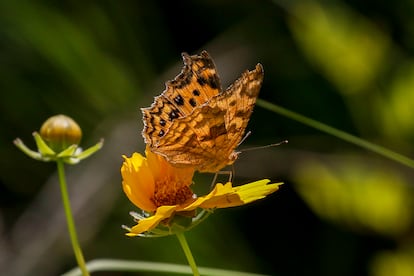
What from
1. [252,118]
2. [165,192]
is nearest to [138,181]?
[165,192]

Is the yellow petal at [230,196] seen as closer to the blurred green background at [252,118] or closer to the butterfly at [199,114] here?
the butterfly at [199,114]

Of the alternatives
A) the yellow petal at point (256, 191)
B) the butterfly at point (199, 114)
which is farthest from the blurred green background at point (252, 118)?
the yellow petal at point (256, 191)

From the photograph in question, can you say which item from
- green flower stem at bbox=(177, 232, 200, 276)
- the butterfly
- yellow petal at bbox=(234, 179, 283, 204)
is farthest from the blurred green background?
green flower stem at bbox=(177, 232, 200, 276)

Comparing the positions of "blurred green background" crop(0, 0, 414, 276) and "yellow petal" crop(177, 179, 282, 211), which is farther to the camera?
"blurred green background" crop(0, 0, 414, 276)

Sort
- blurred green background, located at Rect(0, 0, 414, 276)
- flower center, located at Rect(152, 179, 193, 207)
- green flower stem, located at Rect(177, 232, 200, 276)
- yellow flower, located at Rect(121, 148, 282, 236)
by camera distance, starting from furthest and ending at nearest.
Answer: blurred green background, located at Rect(0, 0, 414, 276)
flower center, located at Rect(152, 179, 193, 207)
yellow flower, located at Rect(121, 148, 282, 236)
green flower stem, located at Rect(177, 232, 200, 276)

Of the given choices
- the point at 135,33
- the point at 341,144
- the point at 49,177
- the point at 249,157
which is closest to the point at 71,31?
the point at 135,33

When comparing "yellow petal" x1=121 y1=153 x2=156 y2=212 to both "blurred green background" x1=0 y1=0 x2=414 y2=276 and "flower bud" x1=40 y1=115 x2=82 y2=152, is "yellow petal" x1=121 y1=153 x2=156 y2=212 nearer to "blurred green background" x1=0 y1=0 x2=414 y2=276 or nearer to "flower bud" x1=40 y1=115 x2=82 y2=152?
"flower bud" x1=40 y1=115 x2=82 y2=152

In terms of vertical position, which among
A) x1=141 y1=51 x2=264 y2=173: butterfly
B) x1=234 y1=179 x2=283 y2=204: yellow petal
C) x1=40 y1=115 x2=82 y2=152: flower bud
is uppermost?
x1=40 y1=115 x2=82 y2=152: flower bud
